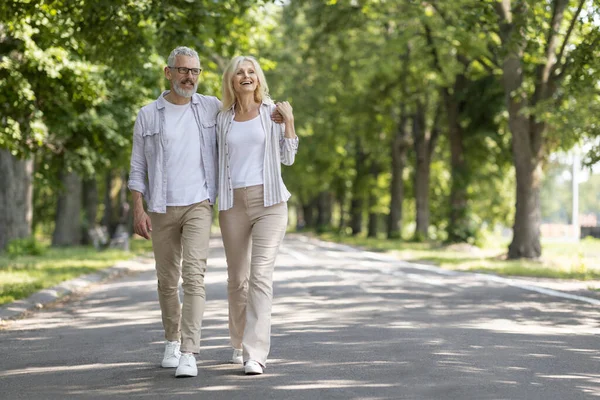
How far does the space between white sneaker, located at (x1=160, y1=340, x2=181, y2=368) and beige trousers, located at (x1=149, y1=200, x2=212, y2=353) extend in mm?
120

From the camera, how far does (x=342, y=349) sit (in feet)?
26.8

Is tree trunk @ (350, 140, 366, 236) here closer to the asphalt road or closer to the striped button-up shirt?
the asphalt road

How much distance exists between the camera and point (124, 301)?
1355 cm

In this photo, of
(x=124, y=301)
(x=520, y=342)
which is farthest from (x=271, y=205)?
(x=124, y=301)

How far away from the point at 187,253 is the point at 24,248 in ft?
63.4

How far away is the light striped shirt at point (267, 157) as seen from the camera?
22.9 ft

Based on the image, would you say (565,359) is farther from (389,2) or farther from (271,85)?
(271,85)

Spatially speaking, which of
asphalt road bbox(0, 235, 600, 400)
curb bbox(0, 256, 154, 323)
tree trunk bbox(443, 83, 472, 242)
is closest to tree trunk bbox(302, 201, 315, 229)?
tree trunk bbox(443, 83, 472, 242)

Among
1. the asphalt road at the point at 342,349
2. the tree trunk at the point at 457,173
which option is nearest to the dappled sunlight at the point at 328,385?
the asphalt road at the point at 342,349

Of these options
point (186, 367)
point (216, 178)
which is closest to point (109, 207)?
point (216, 178)

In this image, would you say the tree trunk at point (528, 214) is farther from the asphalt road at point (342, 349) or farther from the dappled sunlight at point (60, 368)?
the dappled sunlight at point (60, 368)

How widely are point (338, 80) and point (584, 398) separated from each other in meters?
38.1

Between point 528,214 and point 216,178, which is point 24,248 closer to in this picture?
point 528,214

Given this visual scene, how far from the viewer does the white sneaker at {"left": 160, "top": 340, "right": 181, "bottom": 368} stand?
7266 millimetres
